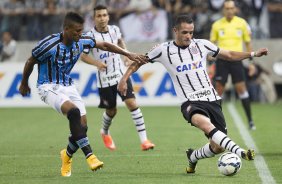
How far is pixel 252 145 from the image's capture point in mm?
12875

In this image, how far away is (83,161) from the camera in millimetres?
11117

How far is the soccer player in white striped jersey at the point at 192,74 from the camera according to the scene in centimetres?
952

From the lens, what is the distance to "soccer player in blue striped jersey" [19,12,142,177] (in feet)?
30.7

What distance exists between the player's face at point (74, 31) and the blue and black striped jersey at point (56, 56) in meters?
0.22

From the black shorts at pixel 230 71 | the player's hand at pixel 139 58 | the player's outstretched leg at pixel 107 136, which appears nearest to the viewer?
the player's hand at pixel 139 58

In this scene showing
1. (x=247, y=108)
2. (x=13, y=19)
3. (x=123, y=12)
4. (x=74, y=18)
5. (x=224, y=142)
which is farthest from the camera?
(x=13, y=19)

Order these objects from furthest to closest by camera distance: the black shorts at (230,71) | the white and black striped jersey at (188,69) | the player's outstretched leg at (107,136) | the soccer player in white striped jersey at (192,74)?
the black shorts at (230,71) → the player's outstretched leg at (107,136) → the white and black striped jersey at (188,69) → the soccer player in white striped jersey at (192,74)

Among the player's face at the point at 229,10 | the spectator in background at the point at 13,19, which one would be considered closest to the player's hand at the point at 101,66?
the player's face at the point at 229,10

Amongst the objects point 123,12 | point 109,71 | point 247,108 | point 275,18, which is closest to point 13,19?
point 123,12

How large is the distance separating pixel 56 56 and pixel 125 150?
3.19m

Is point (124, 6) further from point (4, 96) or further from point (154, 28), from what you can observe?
point (4, 96)

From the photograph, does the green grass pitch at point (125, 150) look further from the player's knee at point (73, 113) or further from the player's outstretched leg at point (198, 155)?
the player's knee at point (73, 113)

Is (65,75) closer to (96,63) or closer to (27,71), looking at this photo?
(27,71)

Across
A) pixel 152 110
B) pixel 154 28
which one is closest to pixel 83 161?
pixel 152 110
